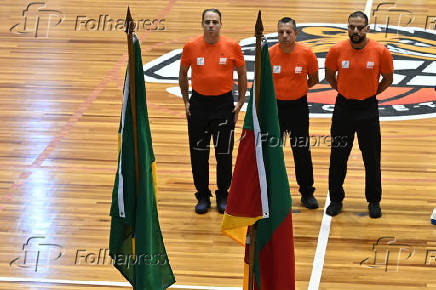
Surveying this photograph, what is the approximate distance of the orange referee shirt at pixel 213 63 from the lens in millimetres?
7848

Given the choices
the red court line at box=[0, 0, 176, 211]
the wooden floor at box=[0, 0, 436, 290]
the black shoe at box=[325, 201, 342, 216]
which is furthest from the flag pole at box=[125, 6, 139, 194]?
the red court line at box=[0, 0, 176, 211]

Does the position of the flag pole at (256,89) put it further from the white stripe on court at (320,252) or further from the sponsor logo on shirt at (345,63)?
the sponsor logo on shirt at (345,63)

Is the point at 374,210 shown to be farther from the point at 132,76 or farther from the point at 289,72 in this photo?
the point at 132,76

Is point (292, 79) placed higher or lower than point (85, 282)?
higher

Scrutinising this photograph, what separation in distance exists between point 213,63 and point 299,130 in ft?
3.54

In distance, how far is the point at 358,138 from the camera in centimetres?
799

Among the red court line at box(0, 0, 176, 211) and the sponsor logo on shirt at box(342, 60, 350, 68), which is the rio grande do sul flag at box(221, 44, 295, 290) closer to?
the sponsor logo on shirt at box(342, 60, 350, 68)

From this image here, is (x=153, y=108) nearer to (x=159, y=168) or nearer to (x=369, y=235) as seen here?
(x=159, y=168)

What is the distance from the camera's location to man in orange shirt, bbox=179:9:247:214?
25.7 feet

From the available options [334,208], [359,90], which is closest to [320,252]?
[334,208]

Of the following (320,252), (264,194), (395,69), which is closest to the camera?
(264,194)

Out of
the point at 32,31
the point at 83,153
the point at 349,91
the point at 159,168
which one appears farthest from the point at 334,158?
the point at 32,31

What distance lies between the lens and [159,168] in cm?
941

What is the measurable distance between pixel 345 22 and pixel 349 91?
7.49 metres
